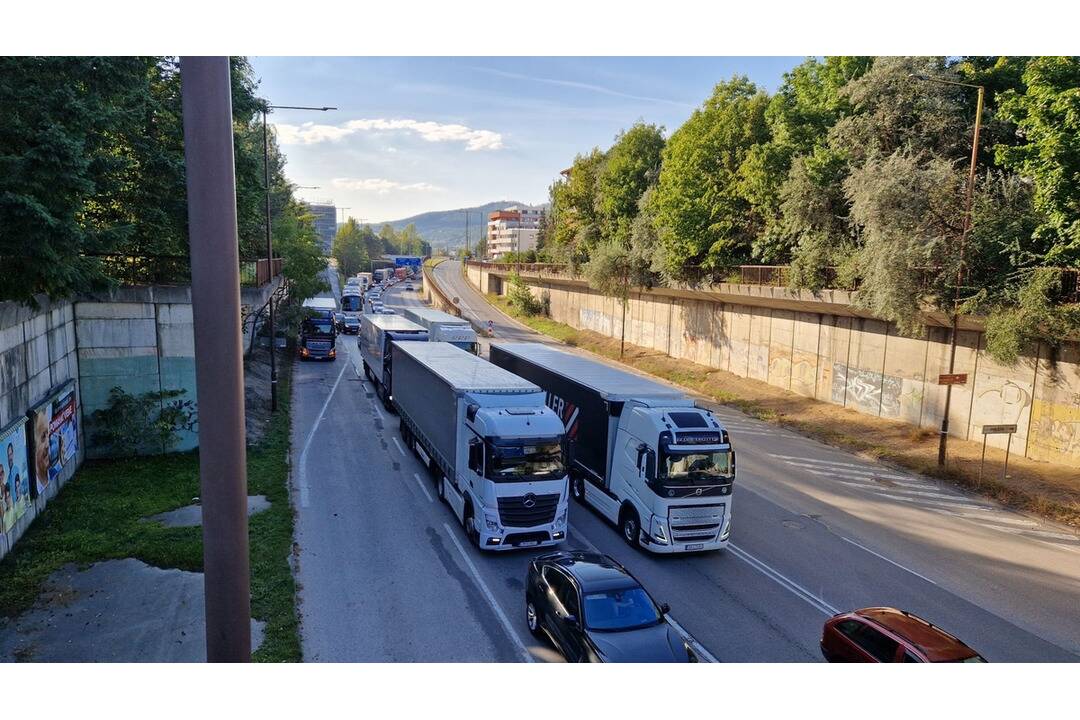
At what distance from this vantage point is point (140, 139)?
19.8 metres

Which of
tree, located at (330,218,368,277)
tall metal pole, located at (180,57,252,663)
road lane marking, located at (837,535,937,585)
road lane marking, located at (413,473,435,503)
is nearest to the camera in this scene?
tall metal pole, located at (180,57,252,663)

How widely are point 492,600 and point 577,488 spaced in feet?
20.2

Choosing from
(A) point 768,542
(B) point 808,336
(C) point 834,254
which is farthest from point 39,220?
(B) point 808,336

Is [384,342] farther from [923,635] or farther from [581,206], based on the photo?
[581,206]

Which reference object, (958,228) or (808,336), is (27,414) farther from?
(808,336)

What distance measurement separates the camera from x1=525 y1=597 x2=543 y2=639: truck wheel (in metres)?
11.7

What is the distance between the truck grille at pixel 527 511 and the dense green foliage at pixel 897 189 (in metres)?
15.5

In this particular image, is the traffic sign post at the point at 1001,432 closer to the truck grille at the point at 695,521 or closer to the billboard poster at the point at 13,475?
the truck grille at the point at 695,521

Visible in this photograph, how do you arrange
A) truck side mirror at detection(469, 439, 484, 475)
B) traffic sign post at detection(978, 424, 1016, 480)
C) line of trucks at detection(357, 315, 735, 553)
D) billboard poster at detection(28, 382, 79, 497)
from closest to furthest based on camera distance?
line of trucks at detection(357, 315, 735, 553), truck side mirror at detection(469, 439, 484, 475), billboard poster at detection(28, 382, 79, 497), traffic sign post at detection(978, 424, 1016, 480)

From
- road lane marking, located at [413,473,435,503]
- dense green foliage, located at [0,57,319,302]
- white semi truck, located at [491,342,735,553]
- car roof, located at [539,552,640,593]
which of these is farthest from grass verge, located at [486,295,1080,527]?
dense green foliage, located at [0,57,319,302]

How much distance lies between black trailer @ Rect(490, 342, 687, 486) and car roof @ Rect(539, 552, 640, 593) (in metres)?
3.28

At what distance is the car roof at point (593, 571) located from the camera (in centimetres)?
1090

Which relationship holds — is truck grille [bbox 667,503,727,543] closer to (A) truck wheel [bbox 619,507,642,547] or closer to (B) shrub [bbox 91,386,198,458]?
(A) truck wheel [bbox 619,507,642,547]

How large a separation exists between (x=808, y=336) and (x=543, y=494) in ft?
75.9
